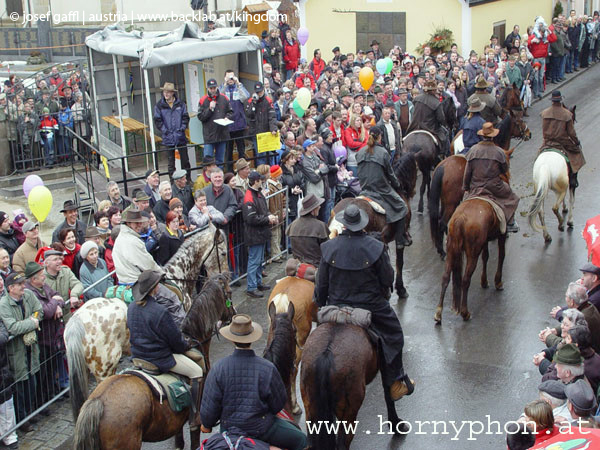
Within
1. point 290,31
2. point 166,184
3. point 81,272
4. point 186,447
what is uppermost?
point 290,31

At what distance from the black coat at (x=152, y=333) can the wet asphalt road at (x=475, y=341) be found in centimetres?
149

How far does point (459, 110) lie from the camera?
19172 mm

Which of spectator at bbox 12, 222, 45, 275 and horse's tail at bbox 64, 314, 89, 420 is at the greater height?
spectator at bbox 12, 222, 45, 275

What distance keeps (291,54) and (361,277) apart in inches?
670

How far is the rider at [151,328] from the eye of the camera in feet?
23.9

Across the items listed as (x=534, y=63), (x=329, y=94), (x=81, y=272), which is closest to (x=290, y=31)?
(x=329, y=94)

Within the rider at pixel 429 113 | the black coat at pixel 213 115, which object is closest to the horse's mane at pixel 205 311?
the black coat at pixel 213 115

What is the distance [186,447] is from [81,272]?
260 cm

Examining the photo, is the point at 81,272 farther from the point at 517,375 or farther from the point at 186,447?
the point at 517,375

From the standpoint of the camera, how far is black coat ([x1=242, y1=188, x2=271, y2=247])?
38.2ft

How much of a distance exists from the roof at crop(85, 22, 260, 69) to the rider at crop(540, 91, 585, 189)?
5794 mm

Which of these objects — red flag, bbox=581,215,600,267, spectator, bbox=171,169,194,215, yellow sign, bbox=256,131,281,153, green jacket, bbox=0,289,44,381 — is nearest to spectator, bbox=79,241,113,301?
green jacket, bbox=0,289,44,381

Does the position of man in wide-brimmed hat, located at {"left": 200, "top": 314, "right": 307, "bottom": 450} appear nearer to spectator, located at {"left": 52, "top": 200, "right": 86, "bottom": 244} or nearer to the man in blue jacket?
spectator, located at {"left": 52, "top": 200, "right": 86, "bottom": 244}

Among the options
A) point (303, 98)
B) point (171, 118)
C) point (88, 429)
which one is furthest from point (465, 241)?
point (303, 98)
